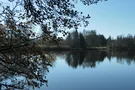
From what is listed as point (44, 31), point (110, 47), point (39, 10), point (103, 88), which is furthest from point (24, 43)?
point (110, 47)

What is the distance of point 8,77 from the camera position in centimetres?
197

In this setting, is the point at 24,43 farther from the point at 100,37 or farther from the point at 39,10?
the point at 100,37

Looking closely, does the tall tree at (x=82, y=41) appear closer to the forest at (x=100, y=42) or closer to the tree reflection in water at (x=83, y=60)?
the forest at (x=100, y=42)

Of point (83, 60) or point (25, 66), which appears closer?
point (25, 66)

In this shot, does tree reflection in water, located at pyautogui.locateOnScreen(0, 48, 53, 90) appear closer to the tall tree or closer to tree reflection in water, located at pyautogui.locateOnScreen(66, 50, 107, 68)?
tree reflection in water, located at pyautogui.locateOnScreen(66, 50, 107, 68)

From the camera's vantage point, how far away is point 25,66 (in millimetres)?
1739

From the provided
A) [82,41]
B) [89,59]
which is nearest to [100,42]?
[82,41]

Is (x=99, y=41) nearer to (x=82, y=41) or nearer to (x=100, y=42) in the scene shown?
(x=100, y=42)

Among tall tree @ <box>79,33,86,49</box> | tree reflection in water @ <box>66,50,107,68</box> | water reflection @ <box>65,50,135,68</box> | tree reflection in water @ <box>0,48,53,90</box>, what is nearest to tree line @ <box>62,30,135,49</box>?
tall tree @ <box>79,33,86,49</box>

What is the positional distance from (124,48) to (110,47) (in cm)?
367

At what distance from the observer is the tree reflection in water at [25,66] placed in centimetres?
176

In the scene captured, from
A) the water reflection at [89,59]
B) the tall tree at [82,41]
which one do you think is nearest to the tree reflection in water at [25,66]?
the water reflection at [89,59]

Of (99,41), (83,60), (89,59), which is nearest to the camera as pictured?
(83,60)

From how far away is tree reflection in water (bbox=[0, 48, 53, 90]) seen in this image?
1757 millimetres
